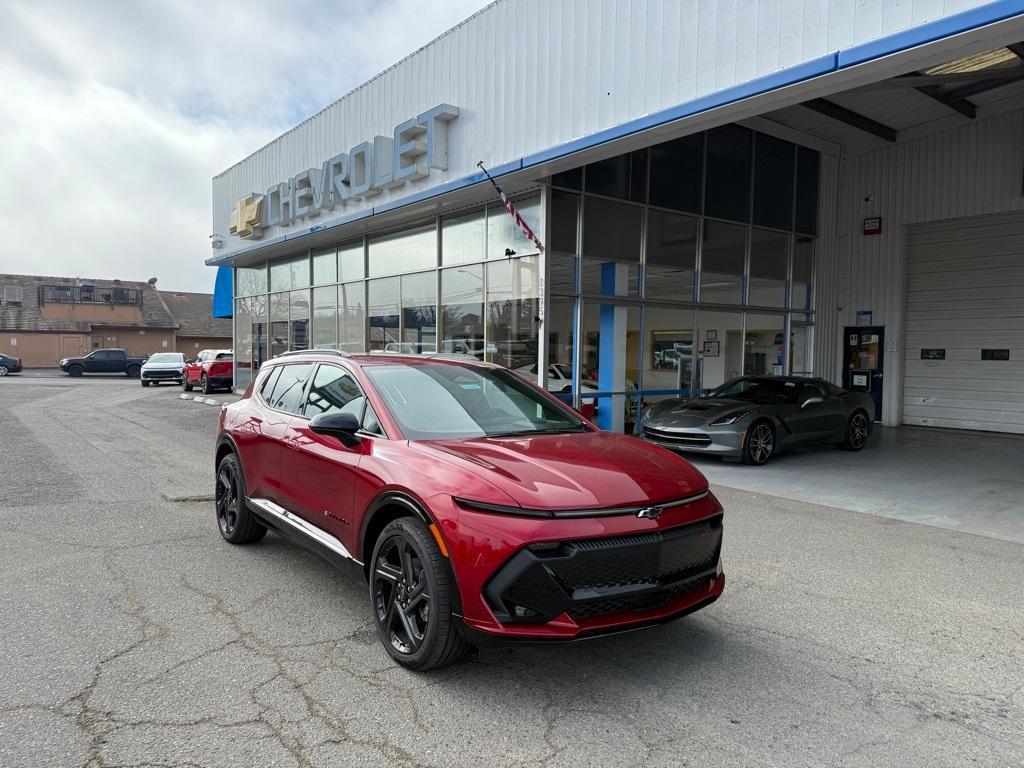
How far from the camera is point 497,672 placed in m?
3.40

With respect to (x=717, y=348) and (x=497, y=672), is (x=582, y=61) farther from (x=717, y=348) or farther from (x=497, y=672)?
(x=497, y=672)

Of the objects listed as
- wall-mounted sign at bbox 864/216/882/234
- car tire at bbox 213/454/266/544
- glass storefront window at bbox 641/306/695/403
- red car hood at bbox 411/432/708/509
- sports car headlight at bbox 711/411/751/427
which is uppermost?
wall-mounted sign at bbox 864/216/882/234

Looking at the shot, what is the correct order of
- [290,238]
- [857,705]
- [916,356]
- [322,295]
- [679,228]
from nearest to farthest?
[857,705], [679,228], [916,356], [290,238], [322,295]

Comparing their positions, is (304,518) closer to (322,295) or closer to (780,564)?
(780,564)

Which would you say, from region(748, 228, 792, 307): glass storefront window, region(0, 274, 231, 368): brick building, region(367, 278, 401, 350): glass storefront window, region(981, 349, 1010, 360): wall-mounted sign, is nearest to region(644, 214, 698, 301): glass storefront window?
region(748, 228, 792, 307): glass storefront window

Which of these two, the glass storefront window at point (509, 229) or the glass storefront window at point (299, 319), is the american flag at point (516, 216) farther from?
the glass storefront window at point (299, 319)

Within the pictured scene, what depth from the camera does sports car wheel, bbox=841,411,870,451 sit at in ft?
37.0

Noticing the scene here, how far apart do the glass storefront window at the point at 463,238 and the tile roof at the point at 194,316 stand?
46528 mm

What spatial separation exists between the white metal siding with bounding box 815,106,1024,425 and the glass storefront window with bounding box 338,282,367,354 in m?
11.3

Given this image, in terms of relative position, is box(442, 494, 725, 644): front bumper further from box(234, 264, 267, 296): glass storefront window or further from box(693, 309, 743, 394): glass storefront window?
box(234, 264, 267, 296): glass storefront window

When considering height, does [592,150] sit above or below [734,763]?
above

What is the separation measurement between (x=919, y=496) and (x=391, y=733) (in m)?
7.44

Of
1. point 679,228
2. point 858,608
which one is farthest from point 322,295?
point 858,608

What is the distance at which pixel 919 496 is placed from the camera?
7.95 meters
